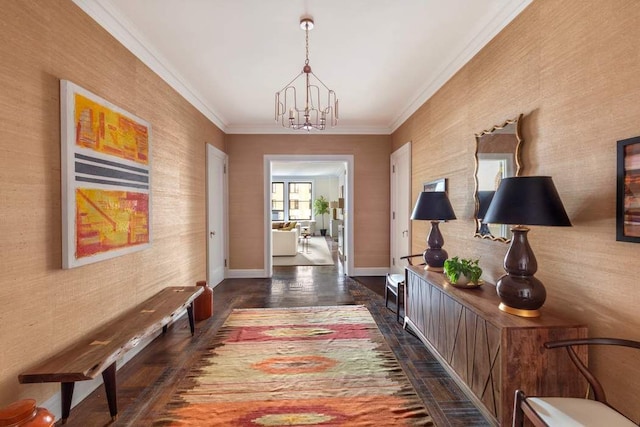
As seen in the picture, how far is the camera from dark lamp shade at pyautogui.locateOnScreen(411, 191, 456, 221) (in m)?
2.75

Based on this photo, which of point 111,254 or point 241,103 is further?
point 241,103

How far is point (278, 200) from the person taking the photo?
1274 cm

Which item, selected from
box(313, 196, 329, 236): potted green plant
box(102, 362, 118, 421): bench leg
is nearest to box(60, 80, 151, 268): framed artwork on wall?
box(102, 362, 118, 421): bench leg

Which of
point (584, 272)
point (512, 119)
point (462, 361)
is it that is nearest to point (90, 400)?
point (462, 361)

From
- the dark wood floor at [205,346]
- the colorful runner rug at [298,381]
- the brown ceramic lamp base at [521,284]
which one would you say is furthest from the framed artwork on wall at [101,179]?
the brown ceramic lamp base at [521,284]

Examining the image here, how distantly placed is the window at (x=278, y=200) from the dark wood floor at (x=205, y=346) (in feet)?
26.0

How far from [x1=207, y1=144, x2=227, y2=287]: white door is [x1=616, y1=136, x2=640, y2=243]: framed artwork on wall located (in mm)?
4357

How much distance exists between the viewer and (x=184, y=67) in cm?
316

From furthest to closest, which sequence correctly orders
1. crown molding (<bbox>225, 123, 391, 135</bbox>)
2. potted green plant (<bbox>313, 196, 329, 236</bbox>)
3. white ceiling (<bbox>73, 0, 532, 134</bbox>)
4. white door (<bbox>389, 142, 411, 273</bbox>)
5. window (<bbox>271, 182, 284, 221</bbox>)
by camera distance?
1. window (<bbox>271, 182, 284, 221</bbox>)
2. potted green plant (<bbox>313, 196, 329, 236</bbox>)
3. crown molding (<bbox>225, 123, 391, 135</bbox>)
4. white door (<bbox>389, 142, 411, 273</bbox>)
5. white ceiling (<bbox>73, 0, 532, 134</bbox>)

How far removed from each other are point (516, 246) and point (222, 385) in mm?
2190

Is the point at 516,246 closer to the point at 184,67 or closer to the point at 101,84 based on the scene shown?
the point at 101,84

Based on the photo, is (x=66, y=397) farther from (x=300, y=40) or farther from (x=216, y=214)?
(x=216, y=214)

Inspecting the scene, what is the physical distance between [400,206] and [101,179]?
3.98 meters

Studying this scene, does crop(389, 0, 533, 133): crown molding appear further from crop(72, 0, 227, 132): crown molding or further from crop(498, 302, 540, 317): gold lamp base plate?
crop(72, 0, 227, 132): crown molding
